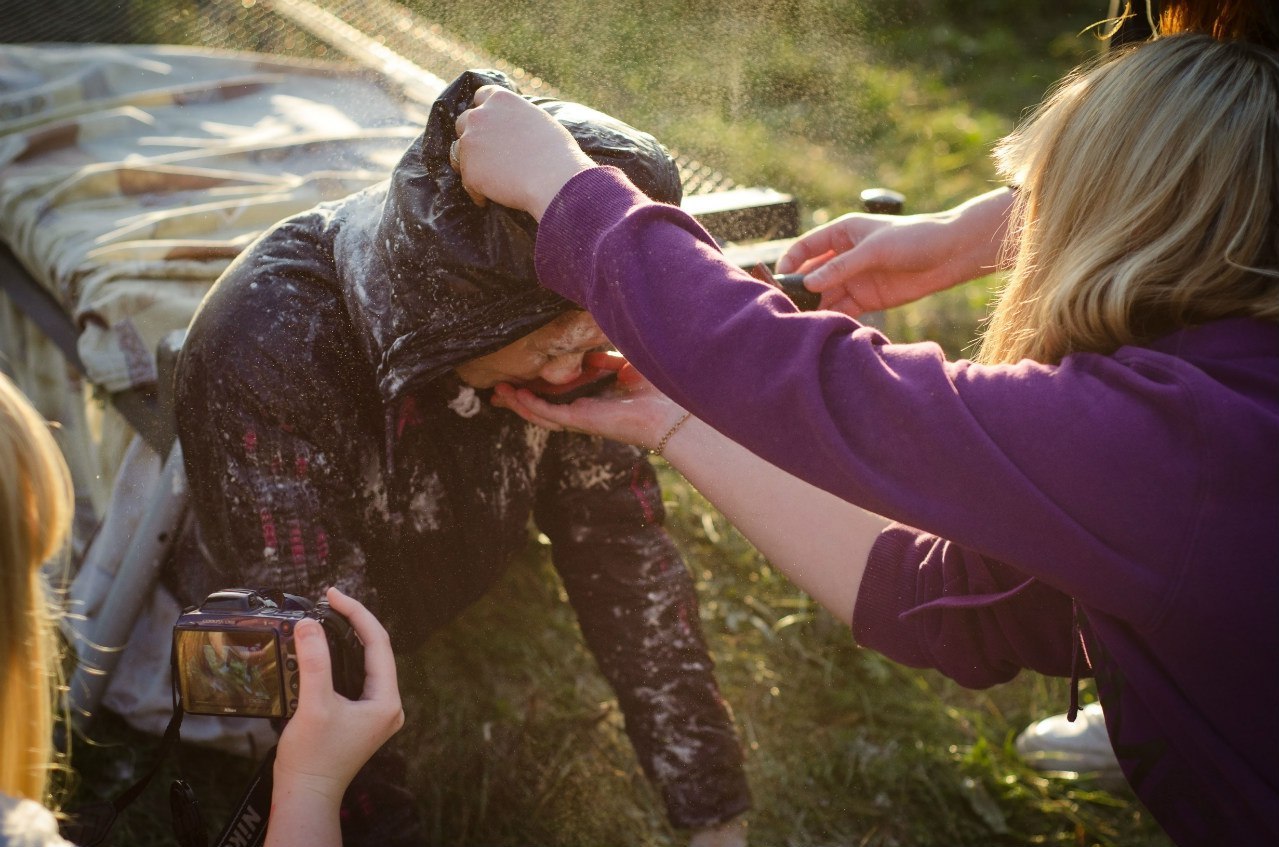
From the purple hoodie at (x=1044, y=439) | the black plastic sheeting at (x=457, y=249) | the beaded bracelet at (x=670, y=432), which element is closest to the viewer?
the purple hoodie at (x=1044, y=439)

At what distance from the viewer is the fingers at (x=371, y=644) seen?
1.36 metres

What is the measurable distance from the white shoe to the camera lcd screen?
197cm

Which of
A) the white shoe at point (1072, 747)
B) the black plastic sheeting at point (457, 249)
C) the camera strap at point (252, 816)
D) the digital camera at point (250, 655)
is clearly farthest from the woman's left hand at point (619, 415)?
the white shoe at point (1072, 747)

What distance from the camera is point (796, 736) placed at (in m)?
2.66

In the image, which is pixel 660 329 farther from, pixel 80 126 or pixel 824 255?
pixel 80 126

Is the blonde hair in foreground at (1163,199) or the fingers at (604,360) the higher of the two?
the blonde hair in foreground at (1163,199)

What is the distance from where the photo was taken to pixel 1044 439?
3.62 feet

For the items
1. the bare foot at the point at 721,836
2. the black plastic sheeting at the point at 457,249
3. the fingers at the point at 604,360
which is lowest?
the bare foot at the point at 721,836

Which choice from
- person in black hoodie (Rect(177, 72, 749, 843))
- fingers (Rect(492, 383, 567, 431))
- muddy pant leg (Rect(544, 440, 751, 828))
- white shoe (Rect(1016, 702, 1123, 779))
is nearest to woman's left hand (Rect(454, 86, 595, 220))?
person in black hoodie (Rect(177, 72, 749, 843))

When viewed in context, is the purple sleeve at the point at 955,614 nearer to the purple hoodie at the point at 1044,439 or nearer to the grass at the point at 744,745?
the purple hoodie at the point at 1044,439

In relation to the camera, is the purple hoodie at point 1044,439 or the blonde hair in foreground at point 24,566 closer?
the purple hoodie at point 1044,439

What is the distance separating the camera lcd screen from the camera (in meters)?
1.33

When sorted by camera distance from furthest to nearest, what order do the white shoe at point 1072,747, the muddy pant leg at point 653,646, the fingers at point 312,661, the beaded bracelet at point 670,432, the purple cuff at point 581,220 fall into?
1. the white shoe at point 1072,747
2. the muddy pant leg at point 653,646
3. the beaded bracelet at point 670,432
4. the fingers at point 312,661
5. the purple cuff at point 581,220

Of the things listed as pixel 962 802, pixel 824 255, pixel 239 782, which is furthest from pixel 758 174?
pixel 239 782
